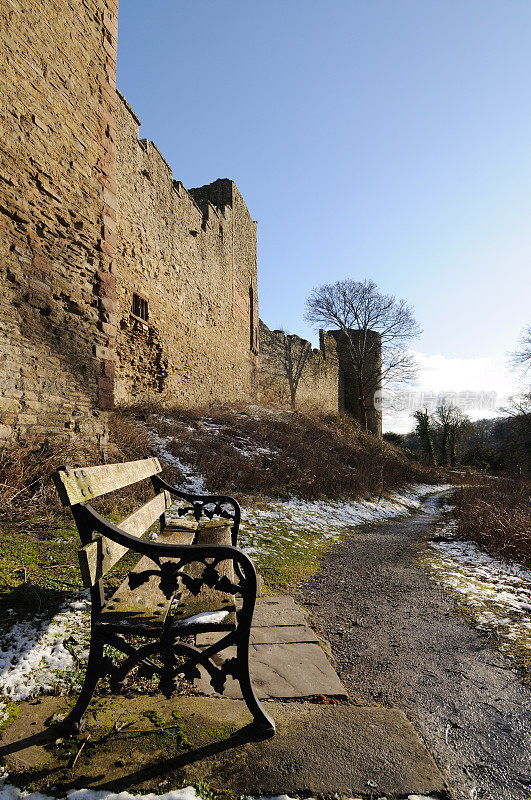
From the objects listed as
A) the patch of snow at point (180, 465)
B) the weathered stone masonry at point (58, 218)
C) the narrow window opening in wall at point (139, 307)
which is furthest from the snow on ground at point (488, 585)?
the narrow window opening in wall at point (139, 307)

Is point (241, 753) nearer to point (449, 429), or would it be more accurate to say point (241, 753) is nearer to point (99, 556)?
point (99, 556)

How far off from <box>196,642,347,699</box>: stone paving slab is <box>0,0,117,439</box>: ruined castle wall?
141 inches

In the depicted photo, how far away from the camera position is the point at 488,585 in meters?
4.25

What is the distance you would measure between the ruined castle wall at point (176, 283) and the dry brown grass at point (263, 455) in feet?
4.68

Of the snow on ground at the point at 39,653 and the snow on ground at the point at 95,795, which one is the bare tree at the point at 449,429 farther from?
the snow on ground at the point at 95,795

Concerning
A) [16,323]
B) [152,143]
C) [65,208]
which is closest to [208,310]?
[152,143]

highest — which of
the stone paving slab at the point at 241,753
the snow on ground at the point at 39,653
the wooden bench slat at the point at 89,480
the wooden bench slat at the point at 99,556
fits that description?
the wooden bench slat at the point at 89,480

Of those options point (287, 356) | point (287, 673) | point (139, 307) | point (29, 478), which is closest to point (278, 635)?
point (287, 673)

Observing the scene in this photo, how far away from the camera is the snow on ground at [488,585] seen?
306 cm

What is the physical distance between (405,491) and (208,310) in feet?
30.5

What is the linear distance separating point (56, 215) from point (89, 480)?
4626mm

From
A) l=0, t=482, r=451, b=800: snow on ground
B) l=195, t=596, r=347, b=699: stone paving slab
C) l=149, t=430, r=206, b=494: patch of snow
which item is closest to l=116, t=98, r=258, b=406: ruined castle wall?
l=149, t=430, r=206, b=494: patch of snow

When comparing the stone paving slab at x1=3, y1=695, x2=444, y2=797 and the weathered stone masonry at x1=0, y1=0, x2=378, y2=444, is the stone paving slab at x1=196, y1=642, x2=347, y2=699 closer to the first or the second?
the stone paving slab at x1=3, y1=695, x2=444, y2=797

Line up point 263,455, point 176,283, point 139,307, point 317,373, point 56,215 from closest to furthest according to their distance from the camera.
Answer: point 56,215, point 263,455, point 139,307, point 176,283, point 317,373
